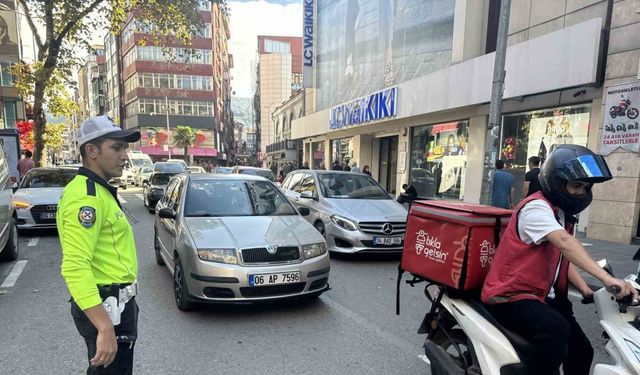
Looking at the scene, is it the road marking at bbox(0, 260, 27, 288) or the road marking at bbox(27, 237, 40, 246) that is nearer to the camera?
the road marking at bbox(0, 260, 27, 288)

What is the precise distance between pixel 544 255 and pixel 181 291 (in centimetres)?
354

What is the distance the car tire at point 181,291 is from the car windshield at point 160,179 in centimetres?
1063

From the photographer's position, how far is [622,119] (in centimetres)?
786

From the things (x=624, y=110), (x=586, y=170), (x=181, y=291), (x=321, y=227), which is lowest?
(x=181, y=291)

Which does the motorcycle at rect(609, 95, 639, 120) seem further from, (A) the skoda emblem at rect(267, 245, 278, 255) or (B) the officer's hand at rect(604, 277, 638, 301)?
(A) the skoda emblem at rect(267, 245, 278, 255)

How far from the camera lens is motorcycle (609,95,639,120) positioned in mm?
7711

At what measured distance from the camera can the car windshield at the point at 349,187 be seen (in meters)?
7.62

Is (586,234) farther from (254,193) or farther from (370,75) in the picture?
(370,75)

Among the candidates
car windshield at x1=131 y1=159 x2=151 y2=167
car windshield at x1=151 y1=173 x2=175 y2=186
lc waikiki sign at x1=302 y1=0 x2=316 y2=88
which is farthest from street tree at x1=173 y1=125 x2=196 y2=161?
car windshield at x1=151 y1=173 x2=175 y2=186

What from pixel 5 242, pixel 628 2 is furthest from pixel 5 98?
pixel 628 2

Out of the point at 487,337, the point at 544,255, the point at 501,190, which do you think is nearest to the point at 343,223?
the point at 501,190

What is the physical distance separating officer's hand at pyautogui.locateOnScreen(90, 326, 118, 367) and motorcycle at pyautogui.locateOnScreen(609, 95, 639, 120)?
9.58 metres

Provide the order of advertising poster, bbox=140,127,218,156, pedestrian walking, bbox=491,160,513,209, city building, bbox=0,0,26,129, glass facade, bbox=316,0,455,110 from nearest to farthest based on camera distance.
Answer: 1. pedestrian walking, bbox=491,160,513,209
2. glass facade, bbox=316,0,455,110
3. city building, bbox=0,0,26,129
4. advertising poster, bbox=140,127,218,156

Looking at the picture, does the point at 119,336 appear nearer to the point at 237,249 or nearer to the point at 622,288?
the point at 237,249
